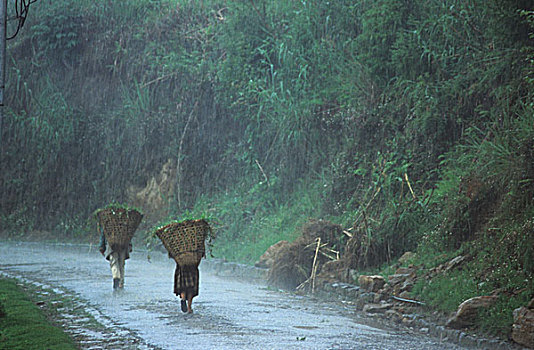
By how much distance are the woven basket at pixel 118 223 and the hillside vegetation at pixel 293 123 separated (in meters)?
1.92

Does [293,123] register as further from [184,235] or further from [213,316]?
[213,316]

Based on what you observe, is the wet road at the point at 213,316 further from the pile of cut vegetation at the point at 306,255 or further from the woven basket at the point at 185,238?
the woven basket at the point at 185,238

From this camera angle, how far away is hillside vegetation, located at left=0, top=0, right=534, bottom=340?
1347 cm

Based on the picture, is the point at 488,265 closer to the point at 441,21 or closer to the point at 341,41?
the point at 441,21

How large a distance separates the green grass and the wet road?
47 centimetres

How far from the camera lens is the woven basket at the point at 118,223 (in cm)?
1351

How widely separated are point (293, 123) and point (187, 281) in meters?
13.7

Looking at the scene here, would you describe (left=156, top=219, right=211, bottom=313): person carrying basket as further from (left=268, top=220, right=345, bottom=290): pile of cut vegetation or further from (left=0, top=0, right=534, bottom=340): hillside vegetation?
(left=268, top=220, right=345, bottom=290): pile of cut vegetation

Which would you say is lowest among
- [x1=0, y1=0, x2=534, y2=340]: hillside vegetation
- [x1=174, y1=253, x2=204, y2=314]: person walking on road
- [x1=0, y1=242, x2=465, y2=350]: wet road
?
[x1=0, y1=242, x2=465, y2=350]: wet road

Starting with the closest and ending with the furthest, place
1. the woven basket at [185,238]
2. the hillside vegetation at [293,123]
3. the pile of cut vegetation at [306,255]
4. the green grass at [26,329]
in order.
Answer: the green grass at [26,329] → the woven basket at [185,238] → the hillside vegetation at [293,123] → the pile of cut vegetation at [306,255]

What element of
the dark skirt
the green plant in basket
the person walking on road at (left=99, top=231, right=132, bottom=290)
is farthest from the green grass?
the person walking on road at (left=99, top=231, right=132, bottom=290)

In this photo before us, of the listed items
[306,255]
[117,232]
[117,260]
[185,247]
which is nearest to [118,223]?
[117,232]

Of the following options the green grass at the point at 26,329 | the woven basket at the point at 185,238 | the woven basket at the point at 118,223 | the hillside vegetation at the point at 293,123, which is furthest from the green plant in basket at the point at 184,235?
the woven basket at the point at 118,223

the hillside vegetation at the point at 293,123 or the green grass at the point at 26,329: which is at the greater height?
the hillside vegetation at the point at 293,123
